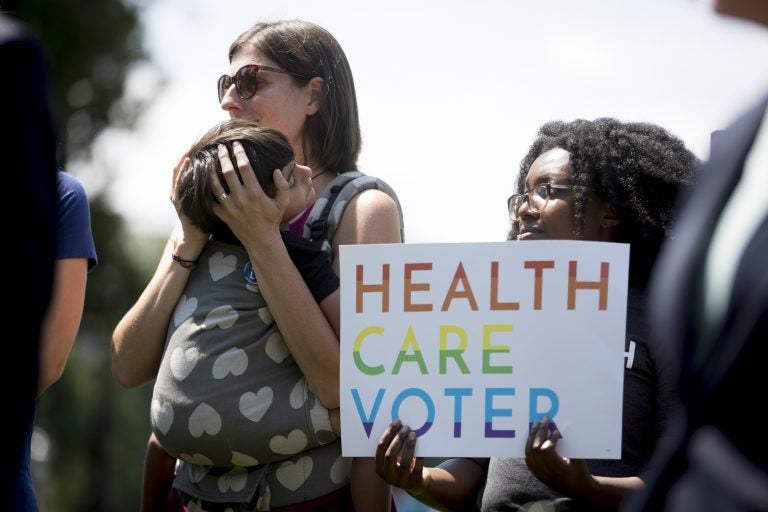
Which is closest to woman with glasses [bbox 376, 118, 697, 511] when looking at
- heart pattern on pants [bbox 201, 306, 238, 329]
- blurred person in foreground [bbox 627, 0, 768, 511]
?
heart pattern on pants [bbox 201, 306, 238, 329]

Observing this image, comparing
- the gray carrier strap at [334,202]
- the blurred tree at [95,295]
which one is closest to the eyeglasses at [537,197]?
the gray carrier strap at [334,202]

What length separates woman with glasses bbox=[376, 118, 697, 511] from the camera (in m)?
2.58

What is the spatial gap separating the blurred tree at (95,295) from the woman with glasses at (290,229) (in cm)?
1296

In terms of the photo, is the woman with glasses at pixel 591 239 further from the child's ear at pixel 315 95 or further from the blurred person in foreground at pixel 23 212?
the blurred person in foreground at pixel 23 212

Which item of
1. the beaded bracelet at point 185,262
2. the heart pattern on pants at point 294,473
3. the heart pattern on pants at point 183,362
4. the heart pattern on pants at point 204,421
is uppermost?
the beaded bracelet at point 185,262

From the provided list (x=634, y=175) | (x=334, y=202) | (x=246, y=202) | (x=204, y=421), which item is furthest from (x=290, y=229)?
(x=634, y=175)

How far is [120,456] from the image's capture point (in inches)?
1400

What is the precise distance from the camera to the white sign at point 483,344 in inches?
100

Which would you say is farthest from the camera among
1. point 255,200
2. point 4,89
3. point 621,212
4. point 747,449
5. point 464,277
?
point 621,212

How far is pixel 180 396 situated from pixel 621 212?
1360mm

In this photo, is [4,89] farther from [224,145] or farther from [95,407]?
[95,407]

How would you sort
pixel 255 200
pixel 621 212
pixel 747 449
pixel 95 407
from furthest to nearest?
pixel 95 407 → pixel 621 212 → pixel 255 200 → pixel 747 449

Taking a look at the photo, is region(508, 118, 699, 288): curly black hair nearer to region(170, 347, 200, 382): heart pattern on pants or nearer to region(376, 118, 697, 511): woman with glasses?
region(376, 118, 697, 511): woman with glasses

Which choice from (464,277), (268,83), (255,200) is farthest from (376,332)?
(268,83)
